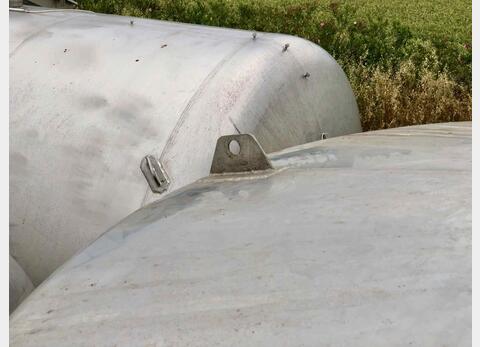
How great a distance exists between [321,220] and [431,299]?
27cm

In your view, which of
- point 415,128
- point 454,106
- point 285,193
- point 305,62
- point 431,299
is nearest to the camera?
point 431,299

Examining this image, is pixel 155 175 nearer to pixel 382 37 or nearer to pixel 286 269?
pixel 286 269

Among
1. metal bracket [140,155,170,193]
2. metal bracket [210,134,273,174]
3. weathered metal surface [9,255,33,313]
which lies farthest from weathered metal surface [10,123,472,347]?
weathered metal surface [9,255,33,313]

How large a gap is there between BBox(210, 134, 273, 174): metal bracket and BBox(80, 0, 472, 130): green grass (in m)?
3.01

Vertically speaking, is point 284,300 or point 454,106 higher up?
point 284,300

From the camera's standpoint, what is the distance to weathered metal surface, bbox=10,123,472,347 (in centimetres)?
84

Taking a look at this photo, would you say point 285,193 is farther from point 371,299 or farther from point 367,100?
point 367,100

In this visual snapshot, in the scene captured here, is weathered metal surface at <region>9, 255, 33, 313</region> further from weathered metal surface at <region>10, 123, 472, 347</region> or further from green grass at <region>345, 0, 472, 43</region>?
green grass at <region>345, 0, 472, 43</region>

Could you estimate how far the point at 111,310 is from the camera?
0.97 metres

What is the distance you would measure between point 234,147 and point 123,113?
60 centimetres

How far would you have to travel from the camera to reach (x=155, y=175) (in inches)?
72.1

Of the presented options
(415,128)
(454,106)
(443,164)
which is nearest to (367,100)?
(454,106)

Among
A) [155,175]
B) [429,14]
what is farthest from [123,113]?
[429,14]

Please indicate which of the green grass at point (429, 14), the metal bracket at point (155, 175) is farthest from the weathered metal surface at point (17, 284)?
the green grass at point (429, 14)
